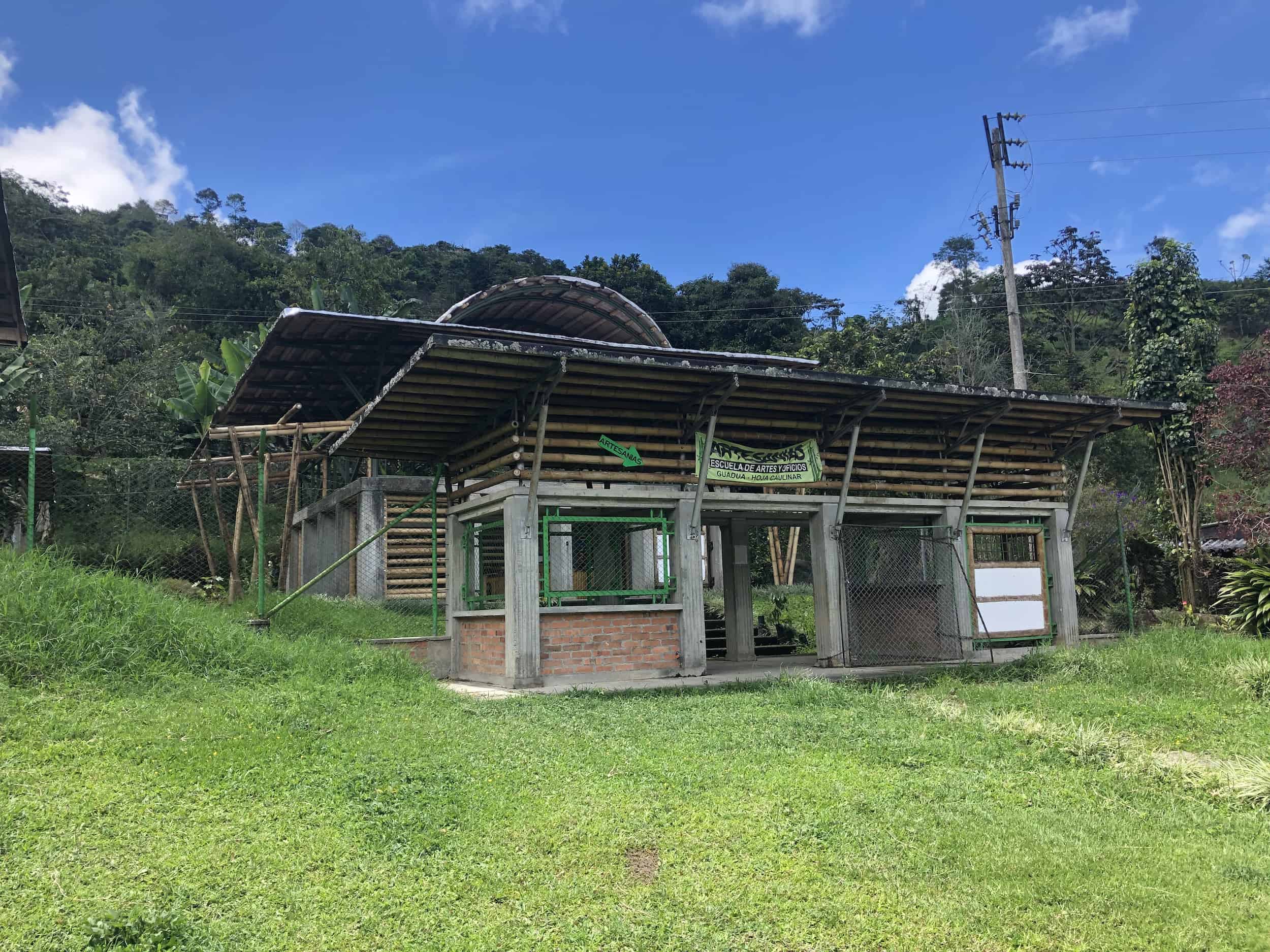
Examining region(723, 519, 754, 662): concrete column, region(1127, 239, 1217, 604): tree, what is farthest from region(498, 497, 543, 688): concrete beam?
region(1127, 239, 1217, 604): tree

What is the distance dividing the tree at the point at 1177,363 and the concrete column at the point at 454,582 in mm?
13659

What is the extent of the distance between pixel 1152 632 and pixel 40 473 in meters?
17.9

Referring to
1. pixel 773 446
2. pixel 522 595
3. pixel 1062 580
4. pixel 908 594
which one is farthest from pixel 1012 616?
Result: pixel 522 595

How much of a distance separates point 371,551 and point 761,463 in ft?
31.2

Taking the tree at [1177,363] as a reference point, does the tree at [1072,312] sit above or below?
above

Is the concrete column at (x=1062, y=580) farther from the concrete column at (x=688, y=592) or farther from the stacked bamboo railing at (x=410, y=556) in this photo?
the stacked bamboo railing at (x=410, y=556)

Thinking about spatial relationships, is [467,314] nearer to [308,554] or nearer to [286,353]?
[286,353]

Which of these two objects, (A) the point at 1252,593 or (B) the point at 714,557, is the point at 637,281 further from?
(A) the point at 1252,593

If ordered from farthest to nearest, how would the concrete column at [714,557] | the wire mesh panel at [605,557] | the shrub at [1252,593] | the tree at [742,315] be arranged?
the tree at [742,315], the concrete column at [714,557], the shrub at [1252,593], the wire mesh panel at [605,557]

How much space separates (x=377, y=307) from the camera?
29438 millimetres

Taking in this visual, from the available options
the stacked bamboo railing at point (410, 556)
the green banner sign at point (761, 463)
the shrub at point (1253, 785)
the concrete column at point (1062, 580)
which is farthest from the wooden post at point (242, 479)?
the concrete column at point (1062, 580)

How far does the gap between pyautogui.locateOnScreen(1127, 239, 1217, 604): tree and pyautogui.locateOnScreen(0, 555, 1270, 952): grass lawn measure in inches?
425

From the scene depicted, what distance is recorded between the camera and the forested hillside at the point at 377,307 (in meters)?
27.7

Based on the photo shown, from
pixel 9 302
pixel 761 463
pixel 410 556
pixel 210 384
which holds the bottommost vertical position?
pixel 410 556
